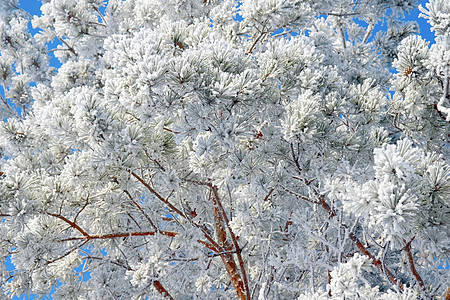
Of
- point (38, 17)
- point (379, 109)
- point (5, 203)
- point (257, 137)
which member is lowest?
point (379, 109)

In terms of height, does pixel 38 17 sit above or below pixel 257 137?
above

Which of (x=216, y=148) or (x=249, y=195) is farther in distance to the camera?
(x=249, y=195)

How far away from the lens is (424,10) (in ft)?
8.71

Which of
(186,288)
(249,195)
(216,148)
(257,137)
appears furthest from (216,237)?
(216,148)

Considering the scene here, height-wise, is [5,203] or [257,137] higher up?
[5,203]

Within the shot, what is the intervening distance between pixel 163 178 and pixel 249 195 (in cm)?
66

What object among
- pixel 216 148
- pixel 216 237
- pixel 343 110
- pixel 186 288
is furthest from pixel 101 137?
pixel 186 288

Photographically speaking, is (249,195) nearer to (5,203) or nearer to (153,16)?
(5,203)

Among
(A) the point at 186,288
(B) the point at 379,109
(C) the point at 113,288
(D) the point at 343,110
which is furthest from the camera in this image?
(A) the point at 186,288

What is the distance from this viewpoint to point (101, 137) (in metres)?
2.64

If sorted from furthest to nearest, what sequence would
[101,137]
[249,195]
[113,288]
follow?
1. [113,288]
2. [249,195]
3. [101,137]

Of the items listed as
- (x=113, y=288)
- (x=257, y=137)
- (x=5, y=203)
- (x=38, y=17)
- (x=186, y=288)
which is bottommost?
(x=186, y=288)

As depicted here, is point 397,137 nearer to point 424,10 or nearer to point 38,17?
point 424,10

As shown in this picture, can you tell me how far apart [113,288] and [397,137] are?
373 cm
